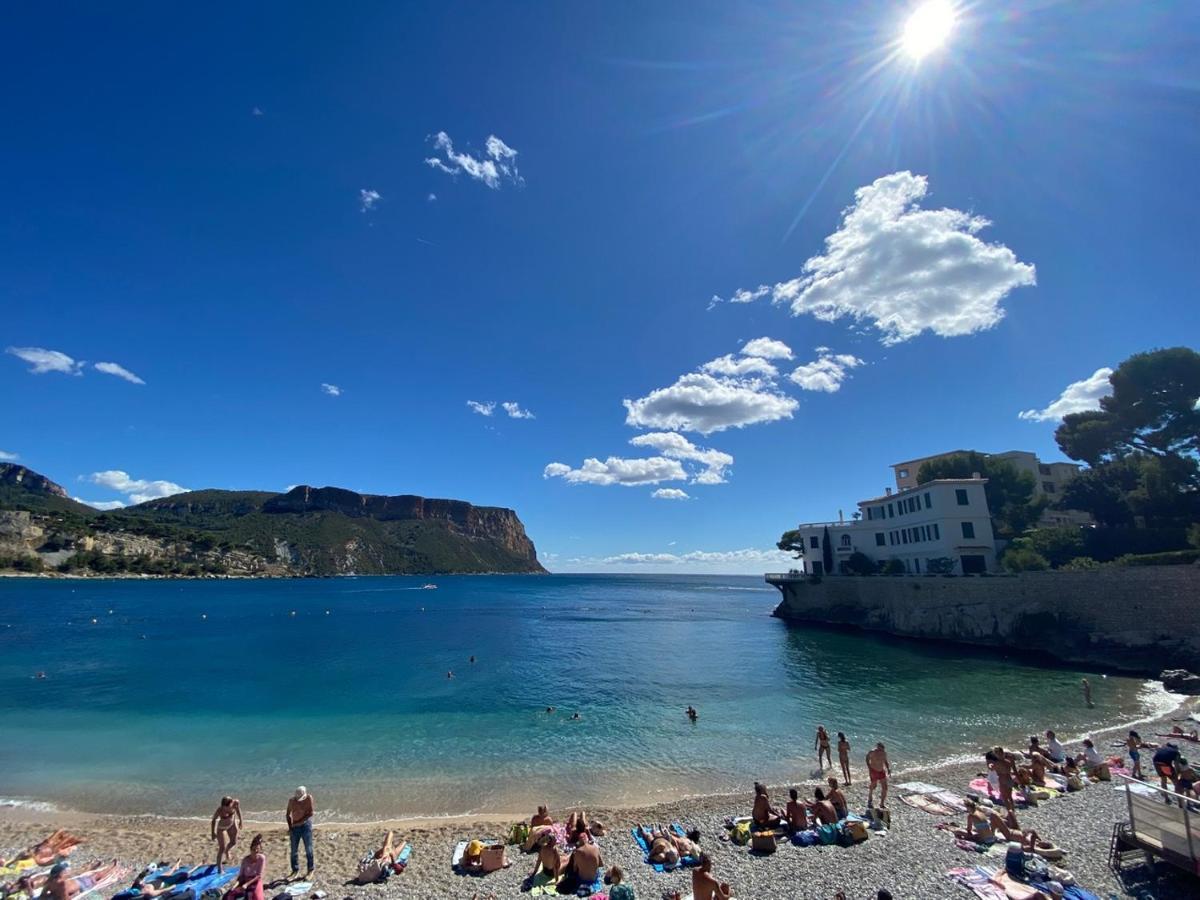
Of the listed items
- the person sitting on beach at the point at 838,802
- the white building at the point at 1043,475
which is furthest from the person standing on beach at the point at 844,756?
the white building at the point at 1043,475

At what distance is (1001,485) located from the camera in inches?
2052

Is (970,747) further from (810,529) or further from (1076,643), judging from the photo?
(810,529)

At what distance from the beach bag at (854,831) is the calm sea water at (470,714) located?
5.06m

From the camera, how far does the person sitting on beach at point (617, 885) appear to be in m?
8.55

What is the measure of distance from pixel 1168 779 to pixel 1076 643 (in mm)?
24192

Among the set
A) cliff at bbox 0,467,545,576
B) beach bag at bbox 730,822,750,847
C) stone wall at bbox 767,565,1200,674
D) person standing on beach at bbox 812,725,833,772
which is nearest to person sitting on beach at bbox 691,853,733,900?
beach bag at bbox 730,822,750,847

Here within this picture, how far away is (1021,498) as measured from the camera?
52.0 m

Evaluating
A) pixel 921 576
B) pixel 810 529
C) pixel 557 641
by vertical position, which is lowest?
pixel 557 641

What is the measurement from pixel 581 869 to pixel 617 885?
2.62ft

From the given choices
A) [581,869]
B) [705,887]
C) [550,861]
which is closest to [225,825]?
[550,861]

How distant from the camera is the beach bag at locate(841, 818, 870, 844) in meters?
10.8

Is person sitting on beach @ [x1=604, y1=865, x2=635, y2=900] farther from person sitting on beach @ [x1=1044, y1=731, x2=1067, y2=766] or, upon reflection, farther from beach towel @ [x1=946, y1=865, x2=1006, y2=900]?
person sitting on beach @ [x1=1044, y1=731, x2=1067, y2=766]

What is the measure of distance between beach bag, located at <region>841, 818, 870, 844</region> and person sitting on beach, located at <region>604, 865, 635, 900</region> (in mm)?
4713

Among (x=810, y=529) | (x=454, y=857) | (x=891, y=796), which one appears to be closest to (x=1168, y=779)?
(x=891, y=796)
